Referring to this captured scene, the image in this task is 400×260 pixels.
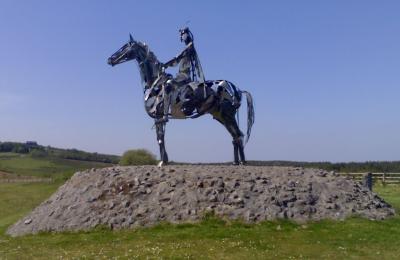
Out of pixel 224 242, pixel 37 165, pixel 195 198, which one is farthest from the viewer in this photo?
pixel 37 165

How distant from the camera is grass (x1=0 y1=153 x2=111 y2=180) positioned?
59000 mm

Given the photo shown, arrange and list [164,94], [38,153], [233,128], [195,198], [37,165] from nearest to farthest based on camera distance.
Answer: [195,198]
[164,94]
[233,128]
[37,165]
[38,153]

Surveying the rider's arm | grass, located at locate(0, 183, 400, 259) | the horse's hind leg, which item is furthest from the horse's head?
grass, located at locate(0, 183, 400, 259)

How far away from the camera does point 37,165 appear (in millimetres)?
66062

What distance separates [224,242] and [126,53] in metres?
8.21

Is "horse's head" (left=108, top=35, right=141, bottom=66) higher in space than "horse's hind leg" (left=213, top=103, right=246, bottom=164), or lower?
higher

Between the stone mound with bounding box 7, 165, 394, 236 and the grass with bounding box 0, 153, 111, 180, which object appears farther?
the grass with bounding box 0, 153, 111, 180

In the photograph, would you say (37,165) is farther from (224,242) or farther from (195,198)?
(224,242)

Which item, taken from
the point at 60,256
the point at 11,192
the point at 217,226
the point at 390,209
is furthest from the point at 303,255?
the point at 11,192

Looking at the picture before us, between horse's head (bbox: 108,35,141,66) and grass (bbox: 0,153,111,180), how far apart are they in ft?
130

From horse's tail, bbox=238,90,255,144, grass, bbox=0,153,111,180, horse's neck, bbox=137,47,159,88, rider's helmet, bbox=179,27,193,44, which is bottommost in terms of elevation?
grass, bbox=0,153,111,180

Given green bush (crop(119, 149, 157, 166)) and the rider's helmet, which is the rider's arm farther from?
green bush (crop(119, 149, 157, 166))

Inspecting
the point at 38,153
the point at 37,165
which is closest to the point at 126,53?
the point at 37,165

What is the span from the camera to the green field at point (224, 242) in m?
12.1
